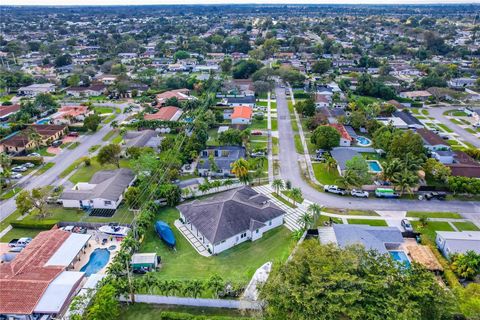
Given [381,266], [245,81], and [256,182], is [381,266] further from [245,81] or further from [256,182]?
[245,81]

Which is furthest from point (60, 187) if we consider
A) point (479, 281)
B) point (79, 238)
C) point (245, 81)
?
point (245, 81)

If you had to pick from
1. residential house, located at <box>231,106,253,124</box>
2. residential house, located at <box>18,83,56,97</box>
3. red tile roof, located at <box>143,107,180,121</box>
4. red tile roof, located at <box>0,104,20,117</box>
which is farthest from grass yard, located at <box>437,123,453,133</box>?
residential house, located at <box>18,83,56,97</box>

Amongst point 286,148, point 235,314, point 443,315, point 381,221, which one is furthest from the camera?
point 286,148

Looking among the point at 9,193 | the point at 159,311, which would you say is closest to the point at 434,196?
the point at 159,311

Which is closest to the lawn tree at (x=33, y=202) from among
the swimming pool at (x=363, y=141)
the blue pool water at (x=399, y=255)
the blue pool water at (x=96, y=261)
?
the blue pool water at (x=96, y=261)

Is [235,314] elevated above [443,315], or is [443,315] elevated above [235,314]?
[443,315]

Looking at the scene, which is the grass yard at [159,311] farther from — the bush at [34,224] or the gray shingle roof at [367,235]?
the bush at [34,224]
